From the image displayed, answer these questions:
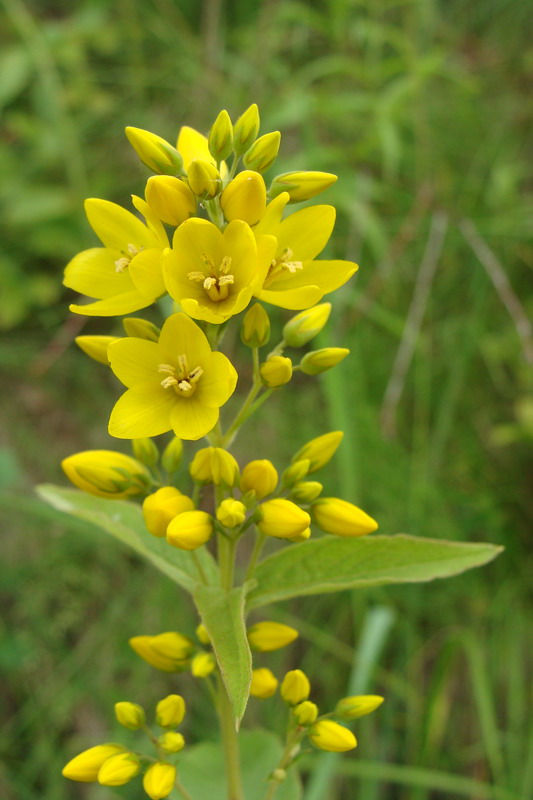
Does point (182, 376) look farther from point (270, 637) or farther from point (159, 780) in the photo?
point (159, 780)

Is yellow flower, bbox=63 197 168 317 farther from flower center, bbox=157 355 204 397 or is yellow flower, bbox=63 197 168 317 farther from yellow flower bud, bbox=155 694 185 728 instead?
yellow flower bud, bbox=155 694 185 728

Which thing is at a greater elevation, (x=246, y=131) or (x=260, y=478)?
(x=246, y=131)

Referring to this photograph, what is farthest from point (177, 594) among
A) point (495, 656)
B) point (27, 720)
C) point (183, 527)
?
point (183, 527)

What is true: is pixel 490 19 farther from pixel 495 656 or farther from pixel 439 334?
pixel 495 656

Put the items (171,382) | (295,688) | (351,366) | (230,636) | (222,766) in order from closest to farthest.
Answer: (230,636), (171,382), (295,688), (222,766), (351,366)

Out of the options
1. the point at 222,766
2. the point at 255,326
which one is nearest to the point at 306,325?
the point at 255,326

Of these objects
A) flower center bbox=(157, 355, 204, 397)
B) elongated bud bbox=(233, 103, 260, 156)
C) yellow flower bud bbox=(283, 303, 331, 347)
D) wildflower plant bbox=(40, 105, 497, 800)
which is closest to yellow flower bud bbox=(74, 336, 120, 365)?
wildflower plant bbox=(40, 105, 497, 800)
